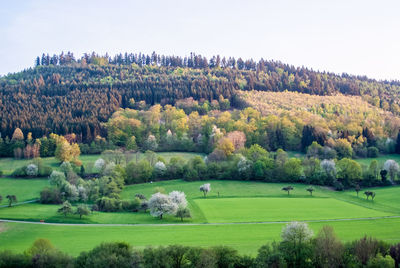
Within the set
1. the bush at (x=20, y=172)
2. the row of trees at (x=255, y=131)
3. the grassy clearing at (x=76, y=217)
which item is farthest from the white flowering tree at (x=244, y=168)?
the bush at (x=20, y=172)

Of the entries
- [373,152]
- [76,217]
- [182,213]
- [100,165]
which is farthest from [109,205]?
[373,152]

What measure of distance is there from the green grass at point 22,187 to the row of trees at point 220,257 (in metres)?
38.0

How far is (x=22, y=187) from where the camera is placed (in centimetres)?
7481

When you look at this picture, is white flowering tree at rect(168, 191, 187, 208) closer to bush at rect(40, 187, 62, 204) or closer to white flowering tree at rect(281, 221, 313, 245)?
bush at rect(40, 187, 62, 204)

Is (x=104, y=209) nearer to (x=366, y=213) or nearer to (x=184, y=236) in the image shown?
(x=184, y=236)

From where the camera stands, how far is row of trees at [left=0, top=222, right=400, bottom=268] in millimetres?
32594

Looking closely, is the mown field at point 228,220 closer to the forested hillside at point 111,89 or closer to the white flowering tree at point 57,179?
the white flowering tree at point 57,179

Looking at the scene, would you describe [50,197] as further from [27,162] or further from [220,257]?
[220,257]

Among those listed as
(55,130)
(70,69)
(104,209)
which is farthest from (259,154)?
(70,69)

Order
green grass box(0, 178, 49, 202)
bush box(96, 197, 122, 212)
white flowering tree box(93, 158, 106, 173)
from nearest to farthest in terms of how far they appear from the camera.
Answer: bush box(96, 197, 122, 212)
green grass box(0, 178, 49, 202)
white flowering tree box(93, 158, 106, 173)

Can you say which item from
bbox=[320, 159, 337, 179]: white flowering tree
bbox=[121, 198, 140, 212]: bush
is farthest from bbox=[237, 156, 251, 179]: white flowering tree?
bbox=[121, 198, 140, 212]: bush

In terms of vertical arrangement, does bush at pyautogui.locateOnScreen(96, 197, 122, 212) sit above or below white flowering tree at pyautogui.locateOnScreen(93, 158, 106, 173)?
below

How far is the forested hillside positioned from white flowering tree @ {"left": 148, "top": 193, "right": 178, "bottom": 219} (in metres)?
61.1

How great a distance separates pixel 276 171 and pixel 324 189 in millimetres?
11409
